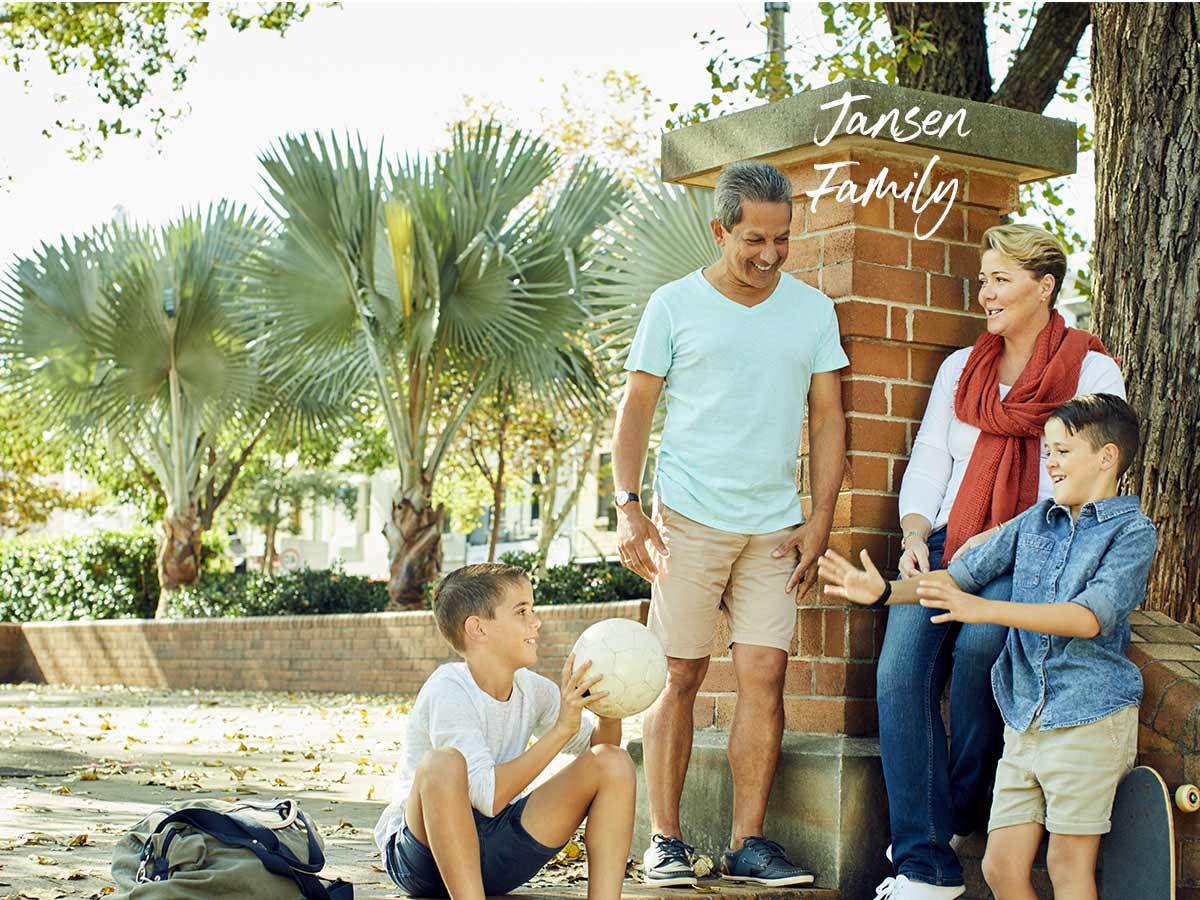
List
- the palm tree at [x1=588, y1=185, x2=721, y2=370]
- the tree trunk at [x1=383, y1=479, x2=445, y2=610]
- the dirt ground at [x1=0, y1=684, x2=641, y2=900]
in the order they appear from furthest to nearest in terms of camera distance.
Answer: the tree trunk at [x1=383, y1=479, x2=445, y2=610]
the palm tree at [x1=588, y1=185, x2=721, y2=370]
the dirt ground at [x1=0, y1=684, x2=641, y2=900]

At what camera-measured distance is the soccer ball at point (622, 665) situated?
4.04m

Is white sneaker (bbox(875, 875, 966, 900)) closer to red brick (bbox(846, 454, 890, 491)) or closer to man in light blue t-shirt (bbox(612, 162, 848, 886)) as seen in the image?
man in light blue t-shirt (bbox(612, 162, 848, 886))

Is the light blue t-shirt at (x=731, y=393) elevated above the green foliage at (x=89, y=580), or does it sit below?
above

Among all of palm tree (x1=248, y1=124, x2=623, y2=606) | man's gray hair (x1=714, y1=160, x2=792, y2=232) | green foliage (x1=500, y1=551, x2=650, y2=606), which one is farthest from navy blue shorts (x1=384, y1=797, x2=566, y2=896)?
palm tree (x1=248, y1=124, x2=623, y2=606)

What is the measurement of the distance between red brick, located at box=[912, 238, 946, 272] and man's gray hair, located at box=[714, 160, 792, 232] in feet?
2.36

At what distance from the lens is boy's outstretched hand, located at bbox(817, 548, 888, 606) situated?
14.4ft

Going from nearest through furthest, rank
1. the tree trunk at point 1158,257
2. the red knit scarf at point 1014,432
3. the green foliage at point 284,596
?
the red knit scarf at point 1014,432 → the tree trunk at point 1158,257 → the green foliage at point 284,596

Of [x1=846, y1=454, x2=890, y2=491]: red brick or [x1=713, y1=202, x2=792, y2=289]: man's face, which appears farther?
[x1=846, y1=454, x2=890, y2=491]: red brick

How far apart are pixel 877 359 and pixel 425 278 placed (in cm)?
1054

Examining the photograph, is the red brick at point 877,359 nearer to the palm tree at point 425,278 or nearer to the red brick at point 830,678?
the red brick at point 830,678

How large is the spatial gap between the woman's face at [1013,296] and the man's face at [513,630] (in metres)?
1.71

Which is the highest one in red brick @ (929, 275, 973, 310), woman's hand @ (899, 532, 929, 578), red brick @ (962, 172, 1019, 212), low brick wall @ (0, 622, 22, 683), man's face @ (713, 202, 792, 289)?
red brick @ (962, 172, 1019, 212)

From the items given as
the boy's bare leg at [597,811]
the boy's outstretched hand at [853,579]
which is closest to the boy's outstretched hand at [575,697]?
the boy's bare leg at [597,811]

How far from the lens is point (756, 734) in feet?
15.9
